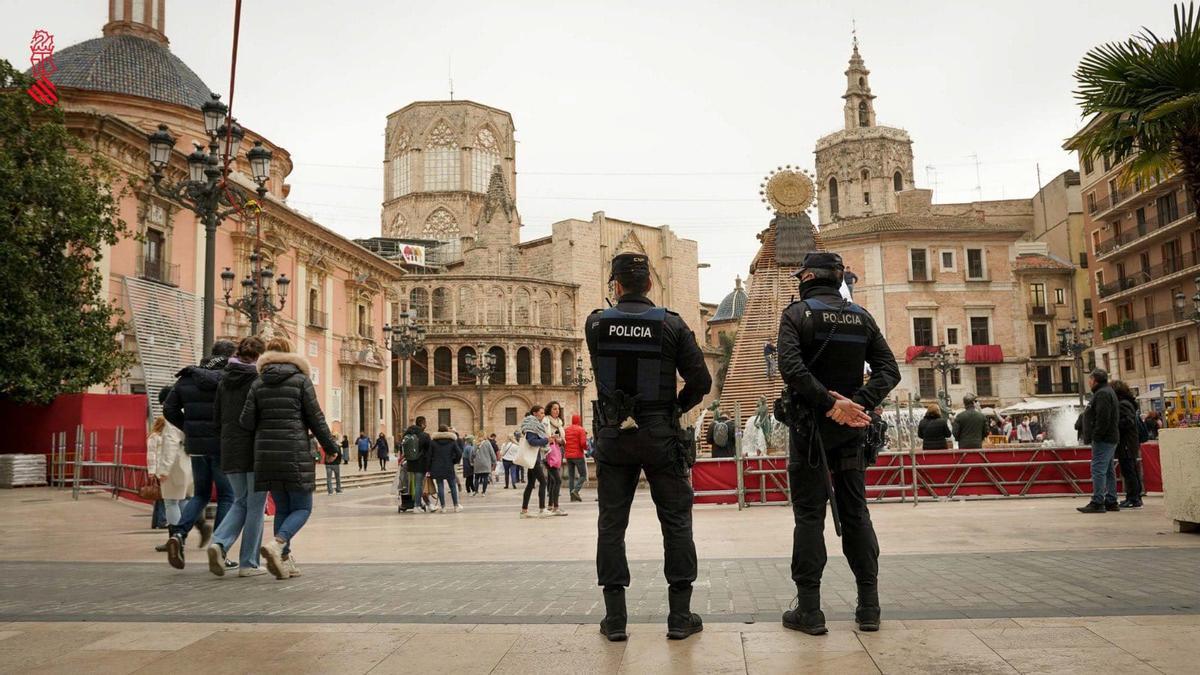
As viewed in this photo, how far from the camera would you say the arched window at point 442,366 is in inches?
2271

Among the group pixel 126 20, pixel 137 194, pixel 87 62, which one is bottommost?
pixel 137 194

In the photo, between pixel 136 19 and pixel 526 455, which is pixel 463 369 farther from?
pixel 526 455

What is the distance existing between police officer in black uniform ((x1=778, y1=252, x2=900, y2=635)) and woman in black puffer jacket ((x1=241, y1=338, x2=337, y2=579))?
3.24m

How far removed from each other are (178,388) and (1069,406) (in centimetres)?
3051

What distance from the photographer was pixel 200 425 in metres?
7.14

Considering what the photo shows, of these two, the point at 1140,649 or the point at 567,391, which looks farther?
the point at 567,391

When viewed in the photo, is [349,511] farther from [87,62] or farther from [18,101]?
[87,62]

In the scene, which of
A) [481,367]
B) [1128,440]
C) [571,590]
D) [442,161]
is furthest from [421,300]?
[571,590]

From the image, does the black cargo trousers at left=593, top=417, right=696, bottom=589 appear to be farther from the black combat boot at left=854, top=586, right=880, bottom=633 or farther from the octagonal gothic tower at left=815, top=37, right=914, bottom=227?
the octagonal gothic tower at left=815, top=37, right=914, bottom=227

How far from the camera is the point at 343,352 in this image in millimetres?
38094

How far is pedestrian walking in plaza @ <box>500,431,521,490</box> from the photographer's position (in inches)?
813

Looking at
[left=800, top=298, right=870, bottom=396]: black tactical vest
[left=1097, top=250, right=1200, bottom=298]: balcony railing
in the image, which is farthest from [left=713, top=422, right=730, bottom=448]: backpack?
[left=1097, top=250, right=1200, bottom=298]: balcony railing

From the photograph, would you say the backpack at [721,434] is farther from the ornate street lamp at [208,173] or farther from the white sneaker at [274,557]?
the white sneaker at [274,557]

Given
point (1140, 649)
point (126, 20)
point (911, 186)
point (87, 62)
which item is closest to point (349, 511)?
point (1140, 649)
